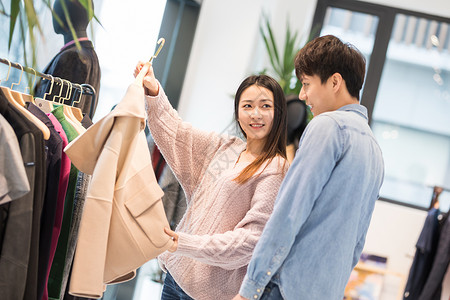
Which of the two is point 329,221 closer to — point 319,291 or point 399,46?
point 319,291

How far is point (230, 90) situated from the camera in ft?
15.3

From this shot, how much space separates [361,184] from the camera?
158cm

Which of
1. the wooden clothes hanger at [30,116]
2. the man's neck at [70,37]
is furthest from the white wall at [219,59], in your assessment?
the wooden clothes hanger at [30,116]

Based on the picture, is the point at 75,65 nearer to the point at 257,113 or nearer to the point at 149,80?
the point at 149,80

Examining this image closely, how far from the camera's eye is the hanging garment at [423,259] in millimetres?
4559

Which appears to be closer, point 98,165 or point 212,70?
point 98,165

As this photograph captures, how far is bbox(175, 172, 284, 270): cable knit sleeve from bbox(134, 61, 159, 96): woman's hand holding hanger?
0.50m

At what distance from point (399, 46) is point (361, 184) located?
4.42 metres

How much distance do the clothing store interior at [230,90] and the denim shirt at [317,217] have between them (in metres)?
0.66

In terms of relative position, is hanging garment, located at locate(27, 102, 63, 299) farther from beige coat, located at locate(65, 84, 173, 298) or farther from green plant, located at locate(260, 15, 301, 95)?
green plant, located at locate(260, 15, 301, 95)

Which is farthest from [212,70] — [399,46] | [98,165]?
[98,165]

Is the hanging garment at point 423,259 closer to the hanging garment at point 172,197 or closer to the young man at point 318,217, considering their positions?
the hanging garment at point 172,197

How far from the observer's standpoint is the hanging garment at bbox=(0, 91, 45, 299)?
1454 millimetres

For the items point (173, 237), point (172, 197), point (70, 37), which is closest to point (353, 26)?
point (172, 197)
